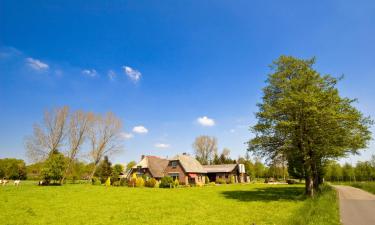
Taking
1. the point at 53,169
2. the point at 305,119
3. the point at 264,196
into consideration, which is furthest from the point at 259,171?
the point at 305,119

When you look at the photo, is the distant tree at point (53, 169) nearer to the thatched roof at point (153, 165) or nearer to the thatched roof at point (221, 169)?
the thatched roof at point (153, 165)

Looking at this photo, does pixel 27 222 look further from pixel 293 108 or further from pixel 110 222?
pixel 293 108

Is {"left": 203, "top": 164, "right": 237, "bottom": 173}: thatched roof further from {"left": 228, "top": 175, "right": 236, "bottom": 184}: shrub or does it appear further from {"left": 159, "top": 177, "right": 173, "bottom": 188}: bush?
{"left": 159, "top": 177, "right": 173, "bottom": 188}: bush

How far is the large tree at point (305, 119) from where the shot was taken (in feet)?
81.3

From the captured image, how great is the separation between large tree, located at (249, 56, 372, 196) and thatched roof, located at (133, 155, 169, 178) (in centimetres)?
3448

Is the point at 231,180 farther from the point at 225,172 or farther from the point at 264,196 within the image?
the point at 264,196

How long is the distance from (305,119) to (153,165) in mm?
41864

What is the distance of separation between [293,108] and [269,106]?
2.52 metres

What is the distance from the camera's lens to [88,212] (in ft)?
57.3

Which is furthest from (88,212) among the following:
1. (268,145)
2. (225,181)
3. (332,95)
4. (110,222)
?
(225,181)

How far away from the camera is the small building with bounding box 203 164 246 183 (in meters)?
71.0

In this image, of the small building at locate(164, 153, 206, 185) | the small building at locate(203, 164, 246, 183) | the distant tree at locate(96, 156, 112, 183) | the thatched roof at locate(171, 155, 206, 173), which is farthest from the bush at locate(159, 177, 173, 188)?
the small building at locate(203, 164, 246, 183)

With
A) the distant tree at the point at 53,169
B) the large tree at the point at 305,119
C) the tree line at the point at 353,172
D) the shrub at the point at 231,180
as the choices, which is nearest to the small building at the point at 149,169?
the distant tree at the point at 53,169

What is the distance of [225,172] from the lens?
232 feet
